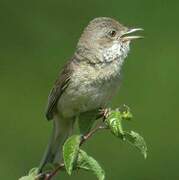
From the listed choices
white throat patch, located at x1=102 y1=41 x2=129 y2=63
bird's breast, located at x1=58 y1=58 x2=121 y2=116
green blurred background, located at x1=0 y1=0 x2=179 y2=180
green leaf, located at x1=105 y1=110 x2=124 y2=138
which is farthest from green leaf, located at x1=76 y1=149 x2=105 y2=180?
green blurred background, located at x1=0 y1=0 x2=179 y2=180

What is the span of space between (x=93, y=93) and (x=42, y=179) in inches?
62.1

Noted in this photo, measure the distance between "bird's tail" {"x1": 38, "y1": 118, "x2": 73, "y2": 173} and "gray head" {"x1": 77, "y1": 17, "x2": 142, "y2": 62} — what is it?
568mm

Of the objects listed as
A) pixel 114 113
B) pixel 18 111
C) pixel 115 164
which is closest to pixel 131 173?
pixel 115 164

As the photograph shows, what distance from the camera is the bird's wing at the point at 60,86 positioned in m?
7.47

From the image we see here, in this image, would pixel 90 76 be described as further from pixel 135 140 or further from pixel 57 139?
pixel 135 140

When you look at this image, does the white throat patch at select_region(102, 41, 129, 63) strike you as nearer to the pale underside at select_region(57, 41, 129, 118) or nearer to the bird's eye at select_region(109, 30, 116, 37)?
the pale underside at select_region(57, 41, 129, 118)

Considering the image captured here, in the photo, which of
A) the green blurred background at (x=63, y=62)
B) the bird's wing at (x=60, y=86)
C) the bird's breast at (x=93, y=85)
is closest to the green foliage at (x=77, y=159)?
the bird's breast at (x=93, y=85)

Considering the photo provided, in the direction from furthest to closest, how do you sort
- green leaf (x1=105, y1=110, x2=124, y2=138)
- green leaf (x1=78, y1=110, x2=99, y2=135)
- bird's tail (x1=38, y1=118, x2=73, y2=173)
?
bird's tail (x1=38, y1=118, x2=73, y2=173), green leaf (x1=78, y1=110, x2=99, y2=135), green leaf (x1=105, y1=110, x2=124, y2=138)

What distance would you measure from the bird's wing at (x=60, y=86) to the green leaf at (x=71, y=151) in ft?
5.56

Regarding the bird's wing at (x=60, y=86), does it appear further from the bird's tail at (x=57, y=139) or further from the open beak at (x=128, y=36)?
the open beak at (x=128, y=36)

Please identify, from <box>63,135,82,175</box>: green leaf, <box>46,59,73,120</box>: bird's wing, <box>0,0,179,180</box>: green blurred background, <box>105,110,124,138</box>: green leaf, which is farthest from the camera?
<box>0,0,179,180</box>: green blurred background

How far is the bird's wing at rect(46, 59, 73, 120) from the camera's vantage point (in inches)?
294

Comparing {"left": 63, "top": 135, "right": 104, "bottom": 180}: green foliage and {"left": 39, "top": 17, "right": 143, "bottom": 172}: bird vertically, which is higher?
{"left": 39, "top": 17, "right": 143, "bottom": 172}: bird

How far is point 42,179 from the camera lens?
575 cm
